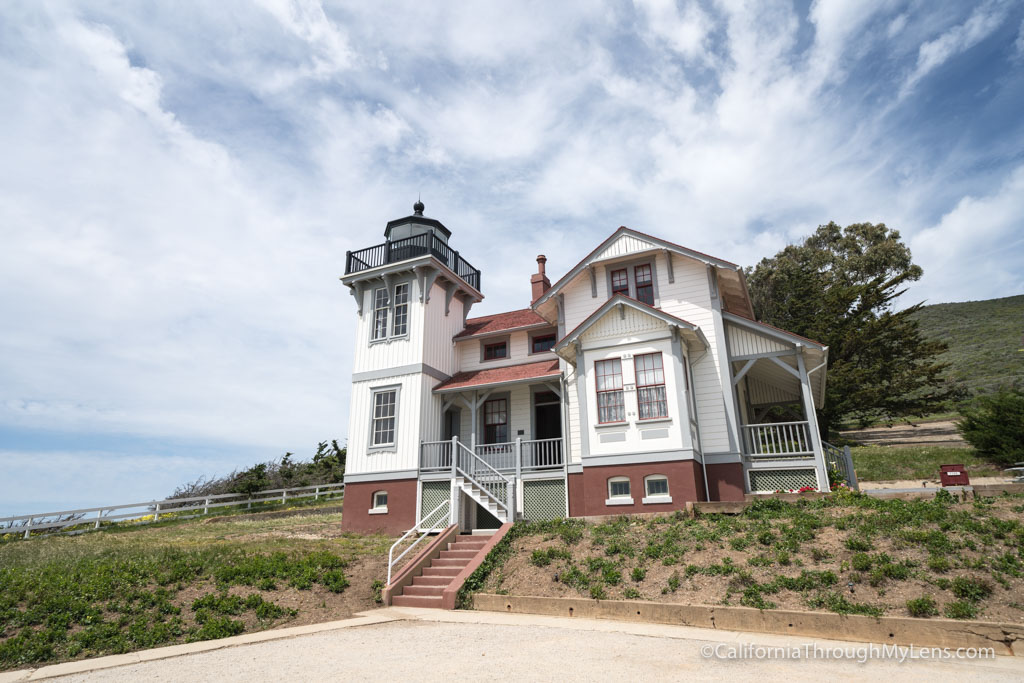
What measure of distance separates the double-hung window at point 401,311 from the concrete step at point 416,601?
10076 mm

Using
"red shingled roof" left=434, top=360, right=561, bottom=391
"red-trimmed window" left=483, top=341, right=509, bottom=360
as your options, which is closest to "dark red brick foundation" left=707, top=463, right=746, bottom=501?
"red shingled roof" left=434, top=360, right=561, bottom=391

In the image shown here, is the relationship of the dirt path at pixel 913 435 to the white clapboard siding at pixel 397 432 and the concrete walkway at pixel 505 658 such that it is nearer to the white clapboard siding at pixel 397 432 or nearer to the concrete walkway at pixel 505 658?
the concrete walkway at pixel 505 658

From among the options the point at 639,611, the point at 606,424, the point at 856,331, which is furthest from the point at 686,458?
the point at 856,331

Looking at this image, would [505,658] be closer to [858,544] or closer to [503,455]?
[858,544]

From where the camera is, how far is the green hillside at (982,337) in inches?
1948

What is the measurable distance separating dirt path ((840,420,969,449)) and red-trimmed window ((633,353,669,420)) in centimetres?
1611

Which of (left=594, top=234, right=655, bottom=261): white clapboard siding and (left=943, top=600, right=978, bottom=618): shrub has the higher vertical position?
(left=594, top=234, right=655, bottom=261): white clapboard siding

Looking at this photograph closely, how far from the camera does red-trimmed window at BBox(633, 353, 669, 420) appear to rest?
14781 millimetres

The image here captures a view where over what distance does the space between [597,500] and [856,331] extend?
22.0m

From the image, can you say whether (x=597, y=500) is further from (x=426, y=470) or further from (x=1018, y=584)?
(x=1018, y=584)

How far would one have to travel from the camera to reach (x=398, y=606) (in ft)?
38.3

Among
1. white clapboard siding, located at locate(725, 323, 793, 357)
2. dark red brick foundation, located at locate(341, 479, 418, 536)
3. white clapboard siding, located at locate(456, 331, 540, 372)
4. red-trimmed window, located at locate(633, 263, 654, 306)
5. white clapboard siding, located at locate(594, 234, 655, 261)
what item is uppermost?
white clapboard siding, located at locate(594, 234, 655, 261)

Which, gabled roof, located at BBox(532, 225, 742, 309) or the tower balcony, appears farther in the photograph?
the tower balcony

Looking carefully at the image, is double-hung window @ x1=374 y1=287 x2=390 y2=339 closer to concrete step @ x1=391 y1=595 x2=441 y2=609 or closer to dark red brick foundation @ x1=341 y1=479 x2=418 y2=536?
dark red brick foundation @ x1=341 y1=479 x2=418 y2=536
